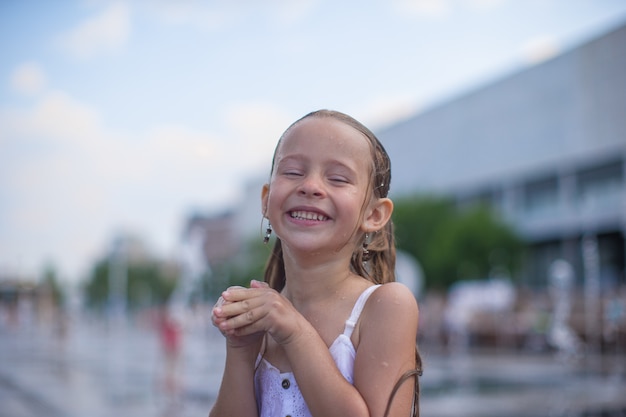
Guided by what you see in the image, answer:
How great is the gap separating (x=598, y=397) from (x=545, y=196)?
33045 millimetres

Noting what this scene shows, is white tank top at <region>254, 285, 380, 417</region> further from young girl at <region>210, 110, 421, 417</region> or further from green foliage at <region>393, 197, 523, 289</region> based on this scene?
green foliage at <region>393, 197, 523, 289</region>

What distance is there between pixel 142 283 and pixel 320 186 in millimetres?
97055

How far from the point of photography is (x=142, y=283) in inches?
3755

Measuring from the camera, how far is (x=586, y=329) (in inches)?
968

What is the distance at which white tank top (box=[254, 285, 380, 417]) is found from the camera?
1.40 m

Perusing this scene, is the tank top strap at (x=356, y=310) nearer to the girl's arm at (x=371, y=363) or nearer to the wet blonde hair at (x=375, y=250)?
the girl's arm at (x=371, y=363)

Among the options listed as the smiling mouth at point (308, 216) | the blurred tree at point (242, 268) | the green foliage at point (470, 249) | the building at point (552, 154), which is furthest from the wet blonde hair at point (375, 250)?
the blurred tree at point (242, 268)

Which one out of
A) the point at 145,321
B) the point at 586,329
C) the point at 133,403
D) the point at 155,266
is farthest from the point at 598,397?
the point at 155,266

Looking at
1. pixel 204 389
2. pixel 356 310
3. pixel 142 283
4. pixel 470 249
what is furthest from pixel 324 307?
pixel 142 283

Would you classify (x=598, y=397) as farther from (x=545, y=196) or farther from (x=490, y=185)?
(x=490, y=185)

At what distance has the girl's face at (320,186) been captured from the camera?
142 cm

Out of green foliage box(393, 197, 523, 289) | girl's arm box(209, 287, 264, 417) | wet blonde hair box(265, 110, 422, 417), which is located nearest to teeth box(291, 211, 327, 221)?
wet blonde hair box(265, 110, 422, 417)

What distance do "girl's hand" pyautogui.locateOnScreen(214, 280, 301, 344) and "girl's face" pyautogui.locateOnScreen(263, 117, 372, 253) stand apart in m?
0.15

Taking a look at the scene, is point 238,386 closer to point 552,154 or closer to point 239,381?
point 239,381
